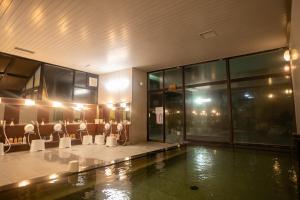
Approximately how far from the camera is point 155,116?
8516 millimetres

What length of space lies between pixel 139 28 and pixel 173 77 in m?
3.91

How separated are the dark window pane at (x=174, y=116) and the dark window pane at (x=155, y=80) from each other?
23.3 inches

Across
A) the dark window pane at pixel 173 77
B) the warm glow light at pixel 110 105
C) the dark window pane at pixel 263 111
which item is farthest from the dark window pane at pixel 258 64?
the warm glow light at pixel 110 105

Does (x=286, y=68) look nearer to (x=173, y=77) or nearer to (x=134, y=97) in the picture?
(x=173, y=77)

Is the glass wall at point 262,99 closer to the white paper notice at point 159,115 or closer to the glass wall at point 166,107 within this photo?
the glass wall at point 166,107

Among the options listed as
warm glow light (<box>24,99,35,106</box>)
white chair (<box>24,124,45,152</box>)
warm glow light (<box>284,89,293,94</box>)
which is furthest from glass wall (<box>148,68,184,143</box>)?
warm glow light (<box>24,99,35,106</box>)

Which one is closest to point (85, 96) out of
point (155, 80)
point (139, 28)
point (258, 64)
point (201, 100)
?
point (155, 80)

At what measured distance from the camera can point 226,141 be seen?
6512 mm

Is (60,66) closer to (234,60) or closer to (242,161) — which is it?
(234,60)

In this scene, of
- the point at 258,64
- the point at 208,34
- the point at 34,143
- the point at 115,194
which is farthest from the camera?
the point at 258,64

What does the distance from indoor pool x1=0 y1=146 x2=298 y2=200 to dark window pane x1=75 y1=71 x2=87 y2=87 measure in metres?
5.29

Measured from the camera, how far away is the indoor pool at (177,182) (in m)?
2.53

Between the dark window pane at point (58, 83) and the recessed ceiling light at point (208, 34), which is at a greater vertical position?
the recessed ceiling light at point (208, 34)

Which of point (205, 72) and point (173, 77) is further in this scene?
point (173, 77)
